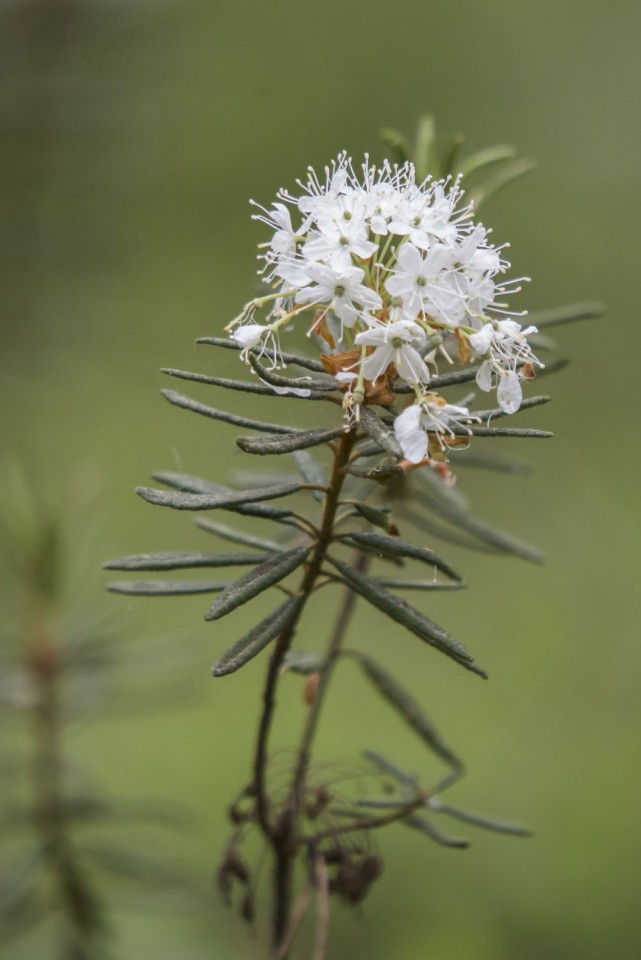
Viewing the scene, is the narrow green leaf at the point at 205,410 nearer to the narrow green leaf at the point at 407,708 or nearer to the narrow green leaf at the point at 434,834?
the narrow green leaf at the point at 407,708

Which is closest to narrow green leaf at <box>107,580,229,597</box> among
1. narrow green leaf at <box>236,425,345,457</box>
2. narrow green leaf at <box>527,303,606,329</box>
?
narrow green leaf at <box>236,425,345,457</box>

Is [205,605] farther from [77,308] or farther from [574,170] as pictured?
[574,170]

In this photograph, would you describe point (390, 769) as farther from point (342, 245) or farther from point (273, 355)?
point (342, 245)

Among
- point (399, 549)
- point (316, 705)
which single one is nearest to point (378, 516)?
point (399, 549)

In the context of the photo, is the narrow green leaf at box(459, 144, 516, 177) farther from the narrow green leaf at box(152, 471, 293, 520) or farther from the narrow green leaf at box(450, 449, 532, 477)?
the narrow green leaf at box(152, 471, 293, 520)

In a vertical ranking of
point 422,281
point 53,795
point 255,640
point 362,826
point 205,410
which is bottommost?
point 53,795

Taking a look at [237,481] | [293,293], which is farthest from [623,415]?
[293,293]
